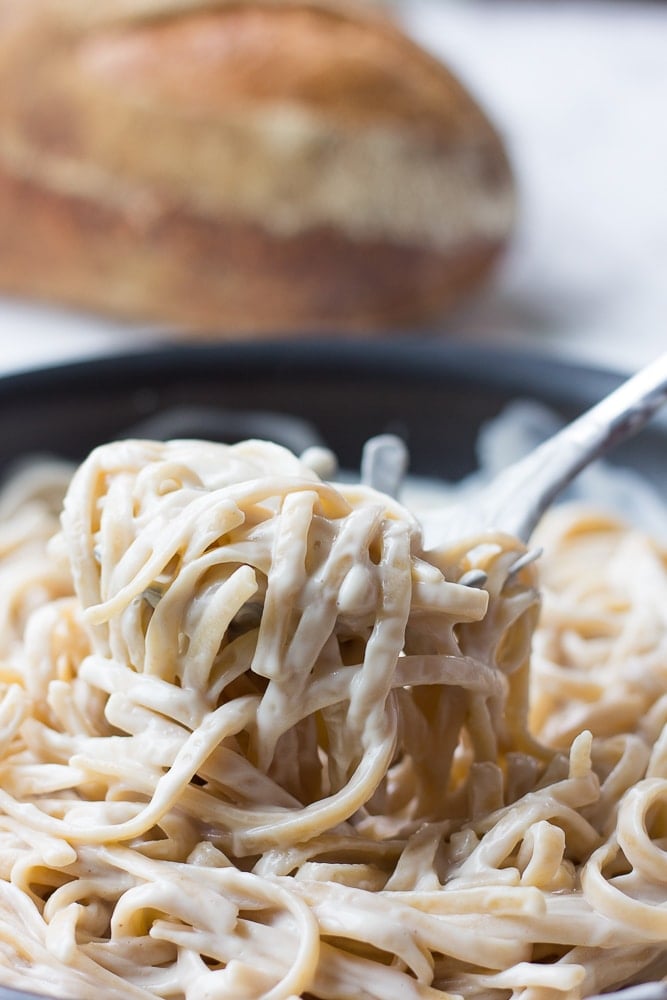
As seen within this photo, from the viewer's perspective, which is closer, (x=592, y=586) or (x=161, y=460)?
(x=161, y=460)

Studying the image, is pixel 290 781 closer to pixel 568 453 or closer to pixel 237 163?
pixel 568 453

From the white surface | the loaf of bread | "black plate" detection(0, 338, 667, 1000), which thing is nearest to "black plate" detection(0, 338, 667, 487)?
"black plate" detection(0, 338, 667, 1000)

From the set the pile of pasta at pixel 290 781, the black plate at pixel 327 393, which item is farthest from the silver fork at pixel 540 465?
the black plate at pixel 327 393

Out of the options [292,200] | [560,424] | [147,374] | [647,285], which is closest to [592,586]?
[560,424]

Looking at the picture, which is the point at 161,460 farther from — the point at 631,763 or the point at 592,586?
the point at 592,586

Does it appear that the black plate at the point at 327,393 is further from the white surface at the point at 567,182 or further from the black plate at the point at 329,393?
the white surface at the point at 567,182
